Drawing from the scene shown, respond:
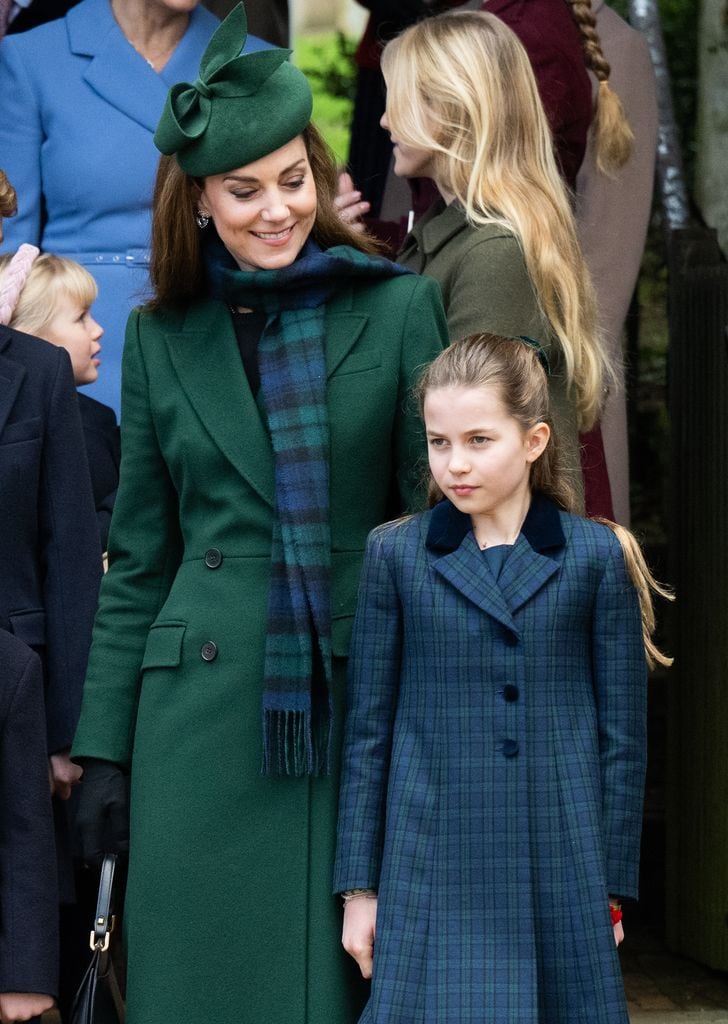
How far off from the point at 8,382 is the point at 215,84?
0.96 meters

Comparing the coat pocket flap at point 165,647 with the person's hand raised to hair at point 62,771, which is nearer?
the coat pocket flap at point 165,647

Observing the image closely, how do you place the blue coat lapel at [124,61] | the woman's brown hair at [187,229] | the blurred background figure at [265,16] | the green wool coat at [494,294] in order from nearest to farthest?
the woman's brown hair at [187,229]
the green wool coat at [494,294]
the blue coat lapel at [124,61]
the blurred background figure at [265,16]

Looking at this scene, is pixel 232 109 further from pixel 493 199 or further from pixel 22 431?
pixel 22 431

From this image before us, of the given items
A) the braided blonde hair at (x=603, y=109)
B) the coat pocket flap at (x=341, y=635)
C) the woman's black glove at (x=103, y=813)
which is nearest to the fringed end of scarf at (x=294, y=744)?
the coat pocket flap at (x=341, y=635)

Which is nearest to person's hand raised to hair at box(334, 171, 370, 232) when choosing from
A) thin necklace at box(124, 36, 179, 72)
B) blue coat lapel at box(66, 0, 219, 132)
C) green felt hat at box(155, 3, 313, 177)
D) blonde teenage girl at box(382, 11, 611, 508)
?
blonde teenage girl at box(382, 11, 611, 508)

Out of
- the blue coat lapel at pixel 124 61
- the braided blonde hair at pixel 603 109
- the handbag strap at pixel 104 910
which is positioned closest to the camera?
the handbag strap at pixel 104 910

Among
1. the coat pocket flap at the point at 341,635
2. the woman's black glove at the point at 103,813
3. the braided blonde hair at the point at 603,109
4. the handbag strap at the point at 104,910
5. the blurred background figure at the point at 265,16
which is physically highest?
the blurred background figure at the point at 265,16

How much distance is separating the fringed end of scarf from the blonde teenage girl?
908mm

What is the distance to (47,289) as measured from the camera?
4469mm

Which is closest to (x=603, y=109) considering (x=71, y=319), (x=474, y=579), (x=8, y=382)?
(x=71, y=319)

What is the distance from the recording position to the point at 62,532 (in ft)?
12.7

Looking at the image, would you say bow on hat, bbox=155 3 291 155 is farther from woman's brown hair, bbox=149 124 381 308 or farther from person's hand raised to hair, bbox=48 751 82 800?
person's hand raised to hair, bbox=48 751 82 800

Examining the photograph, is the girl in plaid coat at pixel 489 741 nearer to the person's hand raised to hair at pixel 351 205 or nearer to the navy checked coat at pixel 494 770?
the navy checked coat at pixel 494 770

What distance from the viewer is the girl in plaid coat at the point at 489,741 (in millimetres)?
2871
